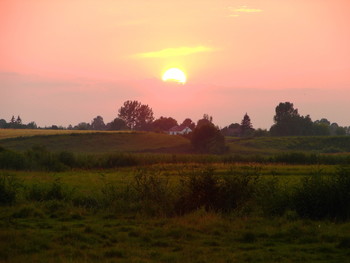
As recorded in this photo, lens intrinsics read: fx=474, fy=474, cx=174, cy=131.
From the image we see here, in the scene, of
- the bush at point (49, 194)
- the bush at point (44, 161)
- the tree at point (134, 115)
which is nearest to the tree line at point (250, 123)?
the tree at point (134, 115)

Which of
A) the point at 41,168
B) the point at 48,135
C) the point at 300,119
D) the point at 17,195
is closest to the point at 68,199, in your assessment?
the point at 17,195

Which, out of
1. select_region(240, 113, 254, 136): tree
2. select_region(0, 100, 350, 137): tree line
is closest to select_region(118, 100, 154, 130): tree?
select_region(0, 100, 350, 137): tree line

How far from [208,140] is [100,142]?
24.5 metres

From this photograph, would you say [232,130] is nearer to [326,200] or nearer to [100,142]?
[100,142]

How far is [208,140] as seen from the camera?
10156 centimetres

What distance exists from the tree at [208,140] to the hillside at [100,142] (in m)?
2.95

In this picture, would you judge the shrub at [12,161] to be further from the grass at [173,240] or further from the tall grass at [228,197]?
the grass at [173,240]

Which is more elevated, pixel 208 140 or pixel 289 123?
pixel 289 123

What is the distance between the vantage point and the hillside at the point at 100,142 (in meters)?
99.9

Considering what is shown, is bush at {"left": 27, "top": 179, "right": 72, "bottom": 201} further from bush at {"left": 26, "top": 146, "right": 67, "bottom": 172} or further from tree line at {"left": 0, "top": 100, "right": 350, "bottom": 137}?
tree line at {"left": 0, "top": 100, "right": 350, "bottom": 137}

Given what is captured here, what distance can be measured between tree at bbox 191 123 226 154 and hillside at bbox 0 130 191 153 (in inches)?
116

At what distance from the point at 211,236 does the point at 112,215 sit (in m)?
5.72

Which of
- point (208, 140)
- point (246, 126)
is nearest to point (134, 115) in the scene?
point (246, 126)

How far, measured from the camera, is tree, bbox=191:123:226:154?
10088 centimetres
